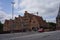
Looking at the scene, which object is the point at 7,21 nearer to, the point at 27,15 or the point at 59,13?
the point at 27,15

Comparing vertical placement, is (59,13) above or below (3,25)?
above

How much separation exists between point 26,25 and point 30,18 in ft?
16.5

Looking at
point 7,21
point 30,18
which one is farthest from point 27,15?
point 7,21

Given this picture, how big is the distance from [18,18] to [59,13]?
2764cm

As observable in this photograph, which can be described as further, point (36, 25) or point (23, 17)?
point (23, 17)

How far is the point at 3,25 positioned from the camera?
120750 mm

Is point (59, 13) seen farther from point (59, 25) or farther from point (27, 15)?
point (27, 15)

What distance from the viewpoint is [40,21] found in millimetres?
109562

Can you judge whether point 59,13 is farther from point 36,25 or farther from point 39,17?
point 36,25

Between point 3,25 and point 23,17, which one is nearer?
point 23,17

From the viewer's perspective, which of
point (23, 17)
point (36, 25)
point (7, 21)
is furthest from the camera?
point (7, 21)

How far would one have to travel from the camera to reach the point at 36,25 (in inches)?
4085

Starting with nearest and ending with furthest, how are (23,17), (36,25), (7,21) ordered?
(36,25)
(23,17)
(7,21)

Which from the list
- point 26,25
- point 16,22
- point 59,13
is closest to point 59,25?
point 59,13
